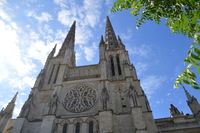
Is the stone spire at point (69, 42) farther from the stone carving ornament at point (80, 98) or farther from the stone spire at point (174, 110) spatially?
→ the stone spire at point (174, 110)

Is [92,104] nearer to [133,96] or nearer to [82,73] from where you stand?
[133,96]

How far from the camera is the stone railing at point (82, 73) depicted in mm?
19661

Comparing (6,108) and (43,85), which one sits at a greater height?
(43,85)

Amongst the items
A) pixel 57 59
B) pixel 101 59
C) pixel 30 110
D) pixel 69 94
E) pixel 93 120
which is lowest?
pixel 93 120

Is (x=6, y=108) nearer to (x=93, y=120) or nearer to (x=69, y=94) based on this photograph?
(x=69, y=94)

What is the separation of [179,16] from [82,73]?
1847cm

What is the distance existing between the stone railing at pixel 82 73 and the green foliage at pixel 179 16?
16040 millimetres

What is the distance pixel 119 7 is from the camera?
370 centimetres

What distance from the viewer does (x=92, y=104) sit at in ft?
54.1

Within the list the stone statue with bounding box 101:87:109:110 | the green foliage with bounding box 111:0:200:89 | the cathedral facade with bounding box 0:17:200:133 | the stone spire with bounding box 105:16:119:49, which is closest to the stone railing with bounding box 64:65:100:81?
the cathedral facade with bounding box 0:17:200:133

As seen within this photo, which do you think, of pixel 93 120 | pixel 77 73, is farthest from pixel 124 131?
pixel 77 73

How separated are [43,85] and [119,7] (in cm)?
1857

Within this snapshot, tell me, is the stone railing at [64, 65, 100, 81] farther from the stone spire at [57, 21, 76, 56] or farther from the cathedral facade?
the stone spire at [57, 21, 76, 56]

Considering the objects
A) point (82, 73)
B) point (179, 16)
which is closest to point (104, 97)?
point (82, 73)
